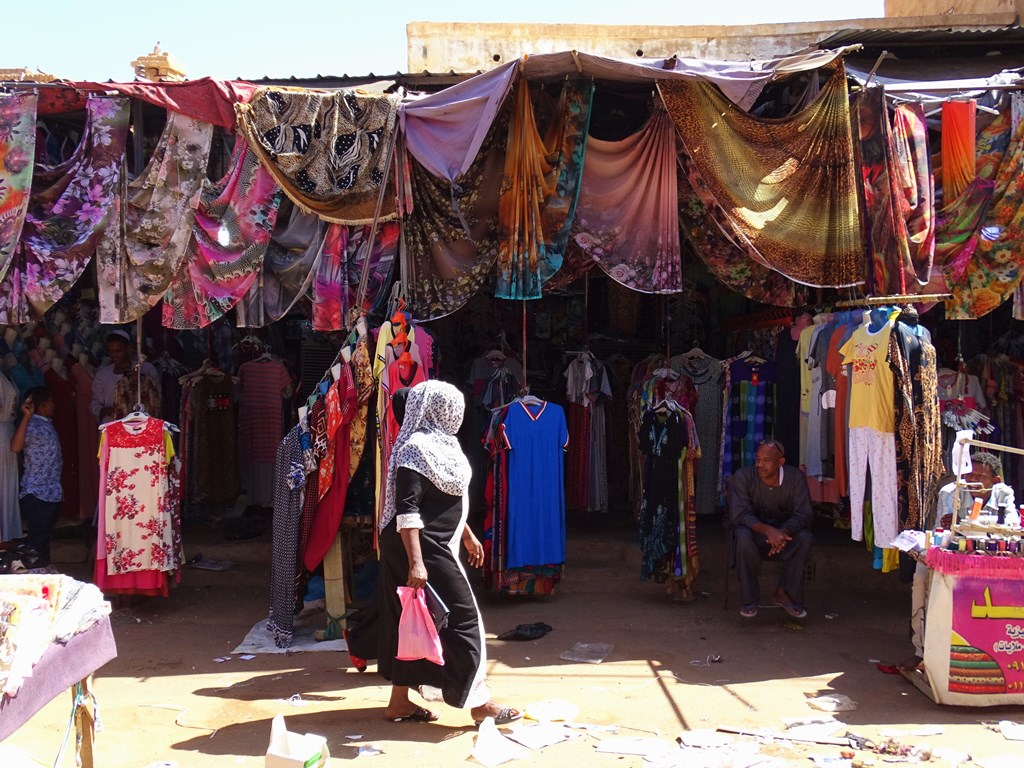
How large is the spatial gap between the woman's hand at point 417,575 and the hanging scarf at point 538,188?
2440 millimetres

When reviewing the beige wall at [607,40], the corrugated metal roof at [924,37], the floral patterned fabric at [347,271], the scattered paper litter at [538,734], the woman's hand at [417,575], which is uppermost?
the beige wall at [607,40]

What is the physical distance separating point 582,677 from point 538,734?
960 millimetres

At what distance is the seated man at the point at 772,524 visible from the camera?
6.65m

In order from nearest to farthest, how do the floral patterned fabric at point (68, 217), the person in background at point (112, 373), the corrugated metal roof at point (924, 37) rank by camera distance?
the floral patterned fabric at point (68, 217), the corrugated metal roof at point (924, 37), the person in background at point (112, 373)

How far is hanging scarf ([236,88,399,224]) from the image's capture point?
641cm

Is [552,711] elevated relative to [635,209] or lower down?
lower down

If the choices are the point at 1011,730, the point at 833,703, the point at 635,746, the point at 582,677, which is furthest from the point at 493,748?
the point at 1011,730

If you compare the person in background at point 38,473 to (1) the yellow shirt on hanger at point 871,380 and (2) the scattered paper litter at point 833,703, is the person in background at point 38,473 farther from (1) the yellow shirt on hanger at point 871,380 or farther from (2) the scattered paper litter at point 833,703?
(1) the yellow shirt on hanger at point 871,380

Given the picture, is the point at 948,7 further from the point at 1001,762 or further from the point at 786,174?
the point at 1001,762

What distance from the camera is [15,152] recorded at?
6453 mm

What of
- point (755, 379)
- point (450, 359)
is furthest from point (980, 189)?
point (450, 359)

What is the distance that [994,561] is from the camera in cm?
504

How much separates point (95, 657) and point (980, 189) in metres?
6.22

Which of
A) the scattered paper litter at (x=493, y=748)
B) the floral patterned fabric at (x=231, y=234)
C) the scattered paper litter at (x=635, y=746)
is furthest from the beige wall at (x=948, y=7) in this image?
the scattered paper litter at (x=493, y=748)
